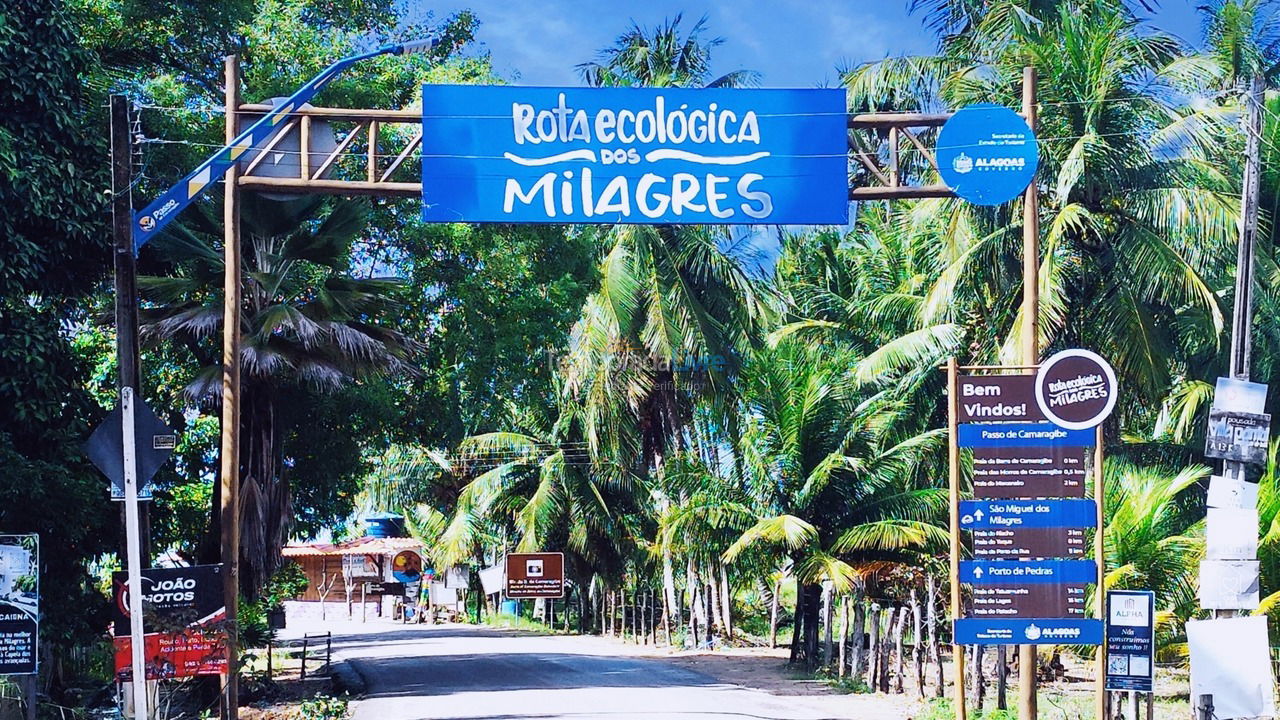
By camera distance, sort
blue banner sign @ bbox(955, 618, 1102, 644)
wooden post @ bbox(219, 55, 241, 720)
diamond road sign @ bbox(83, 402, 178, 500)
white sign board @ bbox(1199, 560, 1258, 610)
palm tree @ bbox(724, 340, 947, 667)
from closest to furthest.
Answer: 1. diamond road sign @ bbox(83, 402, 178, 500)
2. blue banner sign @ bbox(955, 618, 1102, 644)
3. wooden post @ bbox(219, 55, 241, 720)
4. white sign board @ bbox(1199, 560, 1258, 610)
5. palm tree @ bbox(724, 340, 947, 667)

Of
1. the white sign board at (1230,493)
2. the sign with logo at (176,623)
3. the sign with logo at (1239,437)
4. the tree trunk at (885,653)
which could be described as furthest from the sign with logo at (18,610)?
the tree trunk at (885,653)

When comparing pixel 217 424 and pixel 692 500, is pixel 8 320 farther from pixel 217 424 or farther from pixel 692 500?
pixel 692 500

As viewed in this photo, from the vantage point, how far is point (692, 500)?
86.0 ft

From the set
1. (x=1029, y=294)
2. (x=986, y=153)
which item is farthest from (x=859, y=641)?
(x=986, y=153)

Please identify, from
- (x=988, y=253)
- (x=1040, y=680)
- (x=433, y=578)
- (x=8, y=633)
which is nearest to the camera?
(x=8, y=633)

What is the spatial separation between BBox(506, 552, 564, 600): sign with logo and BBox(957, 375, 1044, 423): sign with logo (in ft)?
83.9

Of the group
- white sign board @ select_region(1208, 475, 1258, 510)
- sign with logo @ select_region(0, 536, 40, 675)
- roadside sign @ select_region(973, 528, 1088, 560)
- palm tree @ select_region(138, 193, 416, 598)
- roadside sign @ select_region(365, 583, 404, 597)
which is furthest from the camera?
roadside sign @ select_region(365, 583, 404, 597)

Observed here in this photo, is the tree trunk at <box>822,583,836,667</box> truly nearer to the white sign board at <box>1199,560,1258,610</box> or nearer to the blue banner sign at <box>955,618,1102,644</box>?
the white sign board at <box>1199,560,1258,610</box>

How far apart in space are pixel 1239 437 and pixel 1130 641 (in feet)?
9.11

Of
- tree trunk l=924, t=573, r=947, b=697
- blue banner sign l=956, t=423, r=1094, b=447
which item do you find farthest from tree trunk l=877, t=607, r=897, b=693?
blue banner sign l=956, t=423, r=1094, b=447

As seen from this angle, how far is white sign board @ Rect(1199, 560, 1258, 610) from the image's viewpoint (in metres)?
13.7

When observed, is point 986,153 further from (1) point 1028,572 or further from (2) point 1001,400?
(1) point 1028,572

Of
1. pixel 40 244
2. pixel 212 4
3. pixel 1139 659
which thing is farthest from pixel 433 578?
pixel 1139 659

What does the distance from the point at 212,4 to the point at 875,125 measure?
41.1 ft
